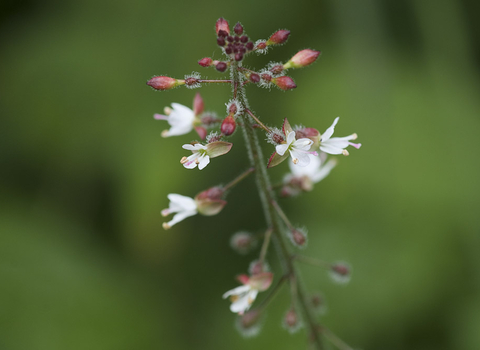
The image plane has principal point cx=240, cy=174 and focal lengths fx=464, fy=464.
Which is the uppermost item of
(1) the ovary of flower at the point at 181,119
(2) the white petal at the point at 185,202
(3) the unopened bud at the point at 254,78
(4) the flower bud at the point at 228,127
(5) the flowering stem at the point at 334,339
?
(3) the unopened bud at the point at 254,78

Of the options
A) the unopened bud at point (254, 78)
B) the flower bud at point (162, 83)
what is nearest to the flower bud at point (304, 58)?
the unopened bud at point (254, 78)

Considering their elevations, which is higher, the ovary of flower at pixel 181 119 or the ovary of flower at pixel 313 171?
the ovary of flower at pixel 181 119

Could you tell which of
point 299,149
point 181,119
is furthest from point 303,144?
point 181,119

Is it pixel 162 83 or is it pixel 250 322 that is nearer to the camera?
pixel 162 83

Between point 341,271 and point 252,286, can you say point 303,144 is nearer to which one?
point 252,286

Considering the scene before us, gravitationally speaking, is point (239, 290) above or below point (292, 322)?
above

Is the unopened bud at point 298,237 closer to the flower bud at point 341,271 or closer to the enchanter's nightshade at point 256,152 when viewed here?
the enchanter's nightshade at point 256,152

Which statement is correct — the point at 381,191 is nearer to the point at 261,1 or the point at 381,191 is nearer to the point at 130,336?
the point at 261,1

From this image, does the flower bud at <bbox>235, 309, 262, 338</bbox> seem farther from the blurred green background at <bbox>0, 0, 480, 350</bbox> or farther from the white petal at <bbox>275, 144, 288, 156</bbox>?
the blurred green background at <bbox>0, 0, 480, 350</bbox>
